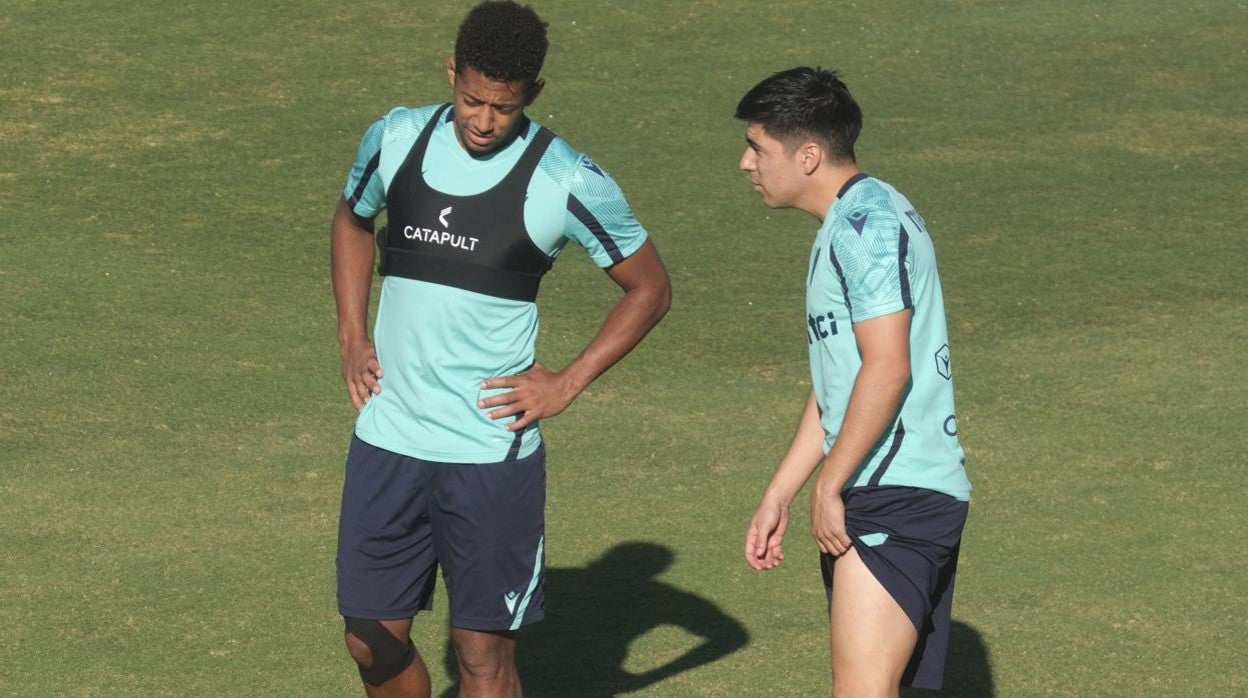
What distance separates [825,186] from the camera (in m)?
4.84

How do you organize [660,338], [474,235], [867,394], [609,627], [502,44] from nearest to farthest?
[867,394] → [502,44] → [474,235] → [609,627] → [660,338]

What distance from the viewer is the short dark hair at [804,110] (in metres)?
4.77

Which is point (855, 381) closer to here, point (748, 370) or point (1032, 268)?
point (748, 370)

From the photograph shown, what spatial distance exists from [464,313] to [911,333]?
1.32m

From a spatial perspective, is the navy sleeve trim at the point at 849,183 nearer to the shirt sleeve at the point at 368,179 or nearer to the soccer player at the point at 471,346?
the soccer player at the point at 471,346

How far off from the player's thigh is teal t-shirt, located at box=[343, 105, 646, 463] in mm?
1140

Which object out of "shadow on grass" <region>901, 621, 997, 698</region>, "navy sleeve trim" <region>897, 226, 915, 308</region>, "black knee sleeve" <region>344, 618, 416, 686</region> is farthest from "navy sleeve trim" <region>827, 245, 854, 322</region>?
"shadow on grass" <region>901, 621, 997, 698</region>

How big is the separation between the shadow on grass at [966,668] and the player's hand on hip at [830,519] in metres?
1.87

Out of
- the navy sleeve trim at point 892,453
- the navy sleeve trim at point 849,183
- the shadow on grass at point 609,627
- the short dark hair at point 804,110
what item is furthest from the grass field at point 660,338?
the short dark hair at point 804,110

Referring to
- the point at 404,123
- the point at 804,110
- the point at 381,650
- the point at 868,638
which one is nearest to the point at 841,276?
the point at 804,110

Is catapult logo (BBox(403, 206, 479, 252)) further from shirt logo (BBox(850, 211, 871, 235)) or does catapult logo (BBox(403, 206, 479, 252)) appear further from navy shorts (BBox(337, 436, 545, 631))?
shirt logo (BBox(850, 211, 871, 235))

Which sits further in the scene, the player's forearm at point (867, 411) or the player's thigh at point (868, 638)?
the player's thigh at point (868, 638)

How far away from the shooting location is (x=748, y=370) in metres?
9.99

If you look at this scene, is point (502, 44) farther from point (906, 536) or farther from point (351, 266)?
point (906, 536)
